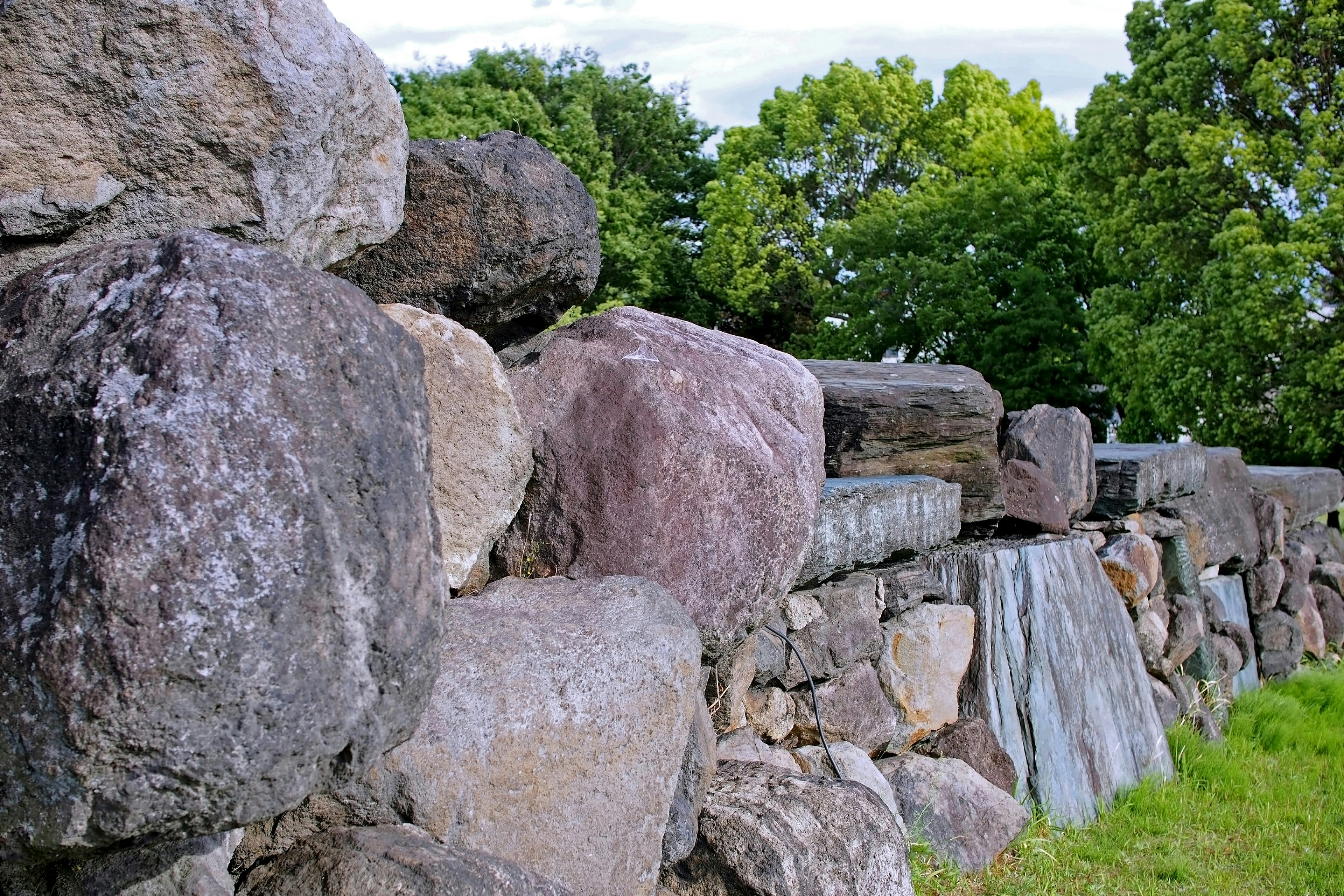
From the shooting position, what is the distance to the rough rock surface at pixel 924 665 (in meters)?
3.22

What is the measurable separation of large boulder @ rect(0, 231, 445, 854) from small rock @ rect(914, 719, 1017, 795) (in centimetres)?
236

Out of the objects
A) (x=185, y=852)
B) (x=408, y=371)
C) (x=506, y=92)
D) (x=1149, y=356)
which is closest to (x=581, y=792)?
(x=185, y=852)

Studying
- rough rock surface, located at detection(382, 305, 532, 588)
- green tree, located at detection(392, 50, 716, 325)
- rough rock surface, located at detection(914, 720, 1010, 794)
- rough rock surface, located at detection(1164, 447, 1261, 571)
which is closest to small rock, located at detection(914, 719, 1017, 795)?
rough rock surface, located at detection(914, 720, 1010, 794)

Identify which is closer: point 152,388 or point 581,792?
point 152,388

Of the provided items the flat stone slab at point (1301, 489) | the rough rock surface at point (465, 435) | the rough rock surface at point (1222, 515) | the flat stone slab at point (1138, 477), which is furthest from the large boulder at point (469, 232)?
the flat stone slab at point (1301, 489)

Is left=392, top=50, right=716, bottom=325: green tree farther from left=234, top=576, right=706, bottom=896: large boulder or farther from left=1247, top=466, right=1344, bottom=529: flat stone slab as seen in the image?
→ left=234, top=576, right=706, bottom=896: large boulder

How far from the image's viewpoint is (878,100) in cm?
2148

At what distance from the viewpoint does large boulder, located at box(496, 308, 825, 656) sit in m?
2.05

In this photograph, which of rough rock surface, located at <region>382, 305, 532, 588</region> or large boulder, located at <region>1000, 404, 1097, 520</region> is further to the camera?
large boulder, located at <region>1000, 404, 1097, 520</region>

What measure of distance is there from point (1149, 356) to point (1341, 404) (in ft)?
8.85

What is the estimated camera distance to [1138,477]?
4727 mm

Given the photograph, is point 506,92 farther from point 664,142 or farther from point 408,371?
point 408,371

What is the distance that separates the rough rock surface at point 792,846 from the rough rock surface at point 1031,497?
6.19ft

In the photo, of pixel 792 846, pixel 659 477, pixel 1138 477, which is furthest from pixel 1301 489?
pixel 659 477
